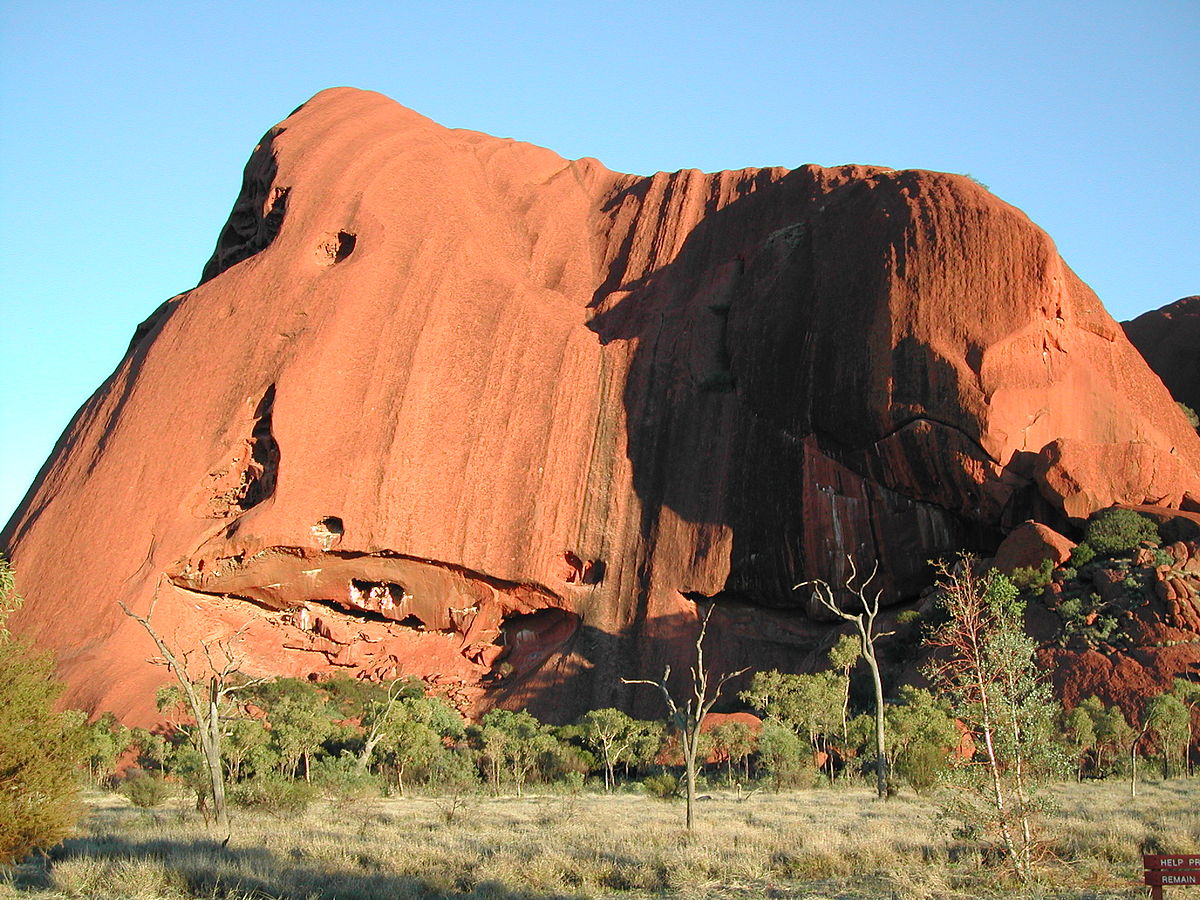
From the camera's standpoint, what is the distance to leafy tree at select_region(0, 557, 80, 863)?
42.4 feet

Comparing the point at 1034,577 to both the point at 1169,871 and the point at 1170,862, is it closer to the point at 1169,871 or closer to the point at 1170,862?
the point at 1170,862

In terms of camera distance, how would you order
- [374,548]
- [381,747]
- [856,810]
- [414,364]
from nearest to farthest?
[856,810] < [381,747] < [374,548] < [414,364]

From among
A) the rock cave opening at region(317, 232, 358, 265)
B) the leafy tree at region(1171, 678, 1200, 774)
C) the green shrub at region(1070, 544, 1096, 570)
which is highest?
the rock cave opening at region(317, 232, 358, 265)

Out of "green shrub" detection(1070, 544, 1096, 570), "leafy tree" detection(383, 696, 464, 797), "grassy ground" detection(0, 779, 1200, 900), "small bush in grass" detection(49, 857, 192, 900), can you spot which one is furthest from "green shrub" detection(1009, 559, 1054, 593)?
"small bush in grass" detection(49, 857, 192, 900)

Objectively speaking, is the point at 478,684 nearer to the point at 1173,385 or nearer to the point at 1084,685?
the point at 1084,685

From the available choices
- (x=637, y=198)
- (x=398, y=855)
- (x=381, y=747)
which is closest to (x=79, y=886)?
(x=398, y=855)

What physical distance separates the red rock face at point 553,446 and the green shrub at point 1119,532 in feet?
4.09

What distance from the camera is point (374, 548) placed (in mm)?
39656

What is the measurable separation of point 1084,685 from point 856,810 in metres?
12.6

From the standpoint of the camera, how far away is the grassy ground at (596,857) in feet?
40.3

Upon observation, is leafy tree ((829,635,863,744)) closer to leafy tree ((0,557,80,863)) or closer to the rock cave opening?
leafy tree ((0,557,80,863))

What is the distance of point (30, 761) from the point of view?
43.0ft

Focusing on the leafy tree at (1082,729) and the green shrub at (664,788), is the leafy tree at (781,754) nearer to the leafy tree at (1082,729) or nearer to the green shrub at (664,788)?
the green shrub at (664,788)

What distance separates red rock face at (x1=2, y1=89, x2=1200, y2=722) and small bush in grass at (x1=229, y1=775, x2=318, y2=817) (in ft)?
44.2
